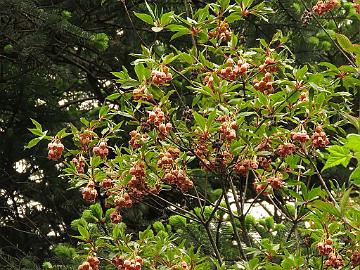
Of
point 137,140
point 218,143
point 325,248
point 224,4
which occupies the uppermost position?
point 224,4

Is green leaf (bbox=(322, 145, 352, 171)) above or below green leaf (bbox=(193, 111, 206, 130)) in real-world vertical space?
below

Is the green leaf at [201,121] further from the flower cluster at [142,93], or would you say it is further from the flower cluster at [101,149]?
the flower cluster at [101,149]

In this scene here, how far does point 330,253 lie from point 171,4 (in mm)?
3459

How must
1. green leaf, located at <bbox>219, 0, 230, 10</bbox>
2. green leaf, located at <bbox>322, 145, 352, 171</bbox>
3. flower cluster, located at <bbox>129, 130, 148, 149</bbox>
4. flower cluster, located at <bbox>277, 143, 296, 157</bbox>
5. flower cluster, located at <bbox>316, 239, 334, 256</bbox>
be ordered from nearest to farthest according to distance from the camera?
green leaf, located at <bbox>322, 145, 352, 171</bbox>
flower cluster, located at <bbox>316, 239, 334, 256</bbox>
flower cluster, located at <bbox>277, 143, 296, 157</bbox>
flower cluster, located at <bbox>129, 130, 148, 149</bbox>
green leaf, located at <bbox>219, 0, 230, 10</bbox>

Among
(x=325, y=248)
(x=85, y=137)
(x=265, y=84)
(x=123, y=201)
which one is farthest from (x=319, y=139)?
(x=85, y=137)

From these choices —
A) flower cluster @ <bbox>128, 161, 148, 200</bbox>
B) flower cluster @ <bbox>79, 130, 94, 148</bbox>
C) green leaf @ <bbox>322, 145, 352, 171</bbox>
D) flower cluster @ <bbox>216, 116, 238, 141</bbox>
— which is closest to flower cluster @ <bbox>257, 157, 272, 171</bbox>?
flower cluster @ <bbox>216, 116, 238, 141</bbox>

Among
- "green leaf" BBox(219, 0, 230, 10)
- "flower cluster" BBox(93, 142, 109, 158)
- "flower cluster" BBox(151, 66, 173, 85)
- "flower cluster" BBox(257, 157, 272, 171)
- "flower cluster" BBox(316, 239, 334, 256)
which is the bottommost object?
"flower cluster" BBox(316, 239, 334, 256)

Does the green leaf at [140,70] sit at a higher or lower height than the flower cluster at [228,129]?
higher

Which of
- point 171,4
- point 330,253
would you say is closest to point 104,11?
point 171,4

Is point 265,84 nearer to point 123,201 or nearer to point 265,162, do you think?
point 265,162

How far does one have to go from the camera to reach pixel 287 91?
2916mm

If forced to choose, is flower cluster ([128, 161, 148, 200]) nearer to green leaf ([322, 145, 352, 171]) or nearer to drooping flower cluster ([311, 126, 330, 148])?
drooping flower cluster ([311, 126, 330, 148])

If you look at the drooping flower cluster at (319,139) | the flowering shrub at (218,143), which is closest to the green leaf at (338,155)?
the flowering shrub at (218,143)

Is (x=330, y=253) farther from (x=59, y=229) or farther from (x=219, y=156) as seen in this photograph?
(x=59, y=229)
